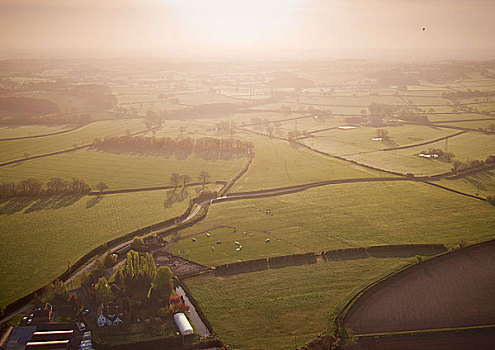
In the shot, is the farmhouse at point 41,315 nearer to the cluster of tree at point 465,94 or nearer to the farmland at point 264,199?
the farmland at point 264,199

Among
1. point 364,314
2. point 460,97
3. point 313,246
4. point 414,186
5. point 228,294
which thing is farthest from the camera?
point 460,97

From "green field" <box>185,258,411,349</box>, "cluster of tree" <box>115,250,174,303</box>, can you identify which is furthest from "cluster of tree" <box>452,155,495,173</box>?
"cluster of tree" <box>115,250,174,303</box>

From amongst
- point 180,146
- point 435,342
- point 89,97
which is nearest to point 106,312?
point 435,342

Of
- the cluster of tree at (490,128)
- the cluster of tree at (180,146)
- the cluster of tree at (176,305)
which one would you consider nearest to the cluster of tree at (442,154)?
the cluster of tree at (490,128)

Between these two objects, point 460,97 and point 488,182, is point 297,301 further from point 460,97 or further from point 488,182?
point 460,97

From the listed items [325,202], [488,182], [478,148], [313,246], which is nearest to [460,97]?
[478,148]

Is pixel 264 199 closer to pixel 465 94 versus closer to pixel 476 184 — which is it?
→ pixel 476 184
